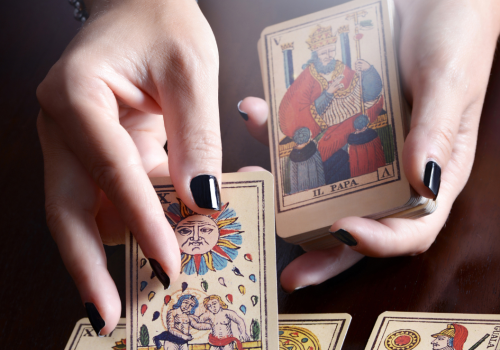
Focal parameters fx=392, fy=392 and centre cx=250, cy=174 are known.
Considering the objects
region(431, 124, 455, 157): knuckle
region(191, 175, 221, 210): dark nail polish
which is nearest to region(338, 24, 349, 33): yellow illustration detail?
region(431, 124, 455, 157): knuckle

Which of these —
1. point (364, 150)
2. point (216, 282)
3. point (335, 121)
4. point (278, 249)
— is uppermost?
point (335, 121)

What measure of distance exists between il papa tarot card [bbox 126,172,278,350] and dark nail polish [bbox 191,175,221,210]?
10 centimetres

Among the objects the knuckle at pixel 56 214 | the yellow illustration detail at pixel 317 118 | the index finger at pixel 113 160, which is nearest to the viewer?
the index finger at pixel 113 160

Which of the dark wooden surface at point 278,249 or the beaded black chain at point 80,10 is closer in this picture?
the dark wooden surface at point 278,249

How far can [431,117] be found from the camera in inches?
38.2

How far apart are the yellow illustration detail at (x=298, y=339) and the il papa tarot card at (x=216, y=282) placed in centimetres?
9

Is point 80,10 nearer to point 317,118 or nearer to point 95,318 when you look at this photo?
point 317,118

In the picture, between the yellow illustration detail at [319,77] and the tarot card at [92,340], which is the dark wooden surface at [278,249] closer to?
the tarot card at [92,340]

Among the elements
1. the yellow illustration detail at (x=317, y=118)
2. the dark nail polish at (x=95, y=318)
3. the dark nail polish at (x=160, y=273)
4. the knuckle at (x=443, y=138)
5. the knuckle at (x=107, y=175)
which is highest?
the yellow illustration detail at (x=317, y=118)

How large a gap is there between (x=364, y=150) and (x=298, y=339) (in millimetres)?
548

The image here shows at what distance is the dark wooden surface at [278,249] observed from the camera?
1027mm

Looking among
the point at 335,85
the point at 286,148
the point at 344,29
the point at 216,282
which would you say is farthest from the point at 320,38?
the point at 216,282

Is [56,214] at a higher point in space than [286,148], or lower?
lower

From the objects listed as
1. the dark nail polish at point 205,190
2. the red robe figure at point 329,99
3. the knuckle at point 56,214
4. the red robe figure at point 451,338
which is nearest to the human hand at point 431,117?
the red robe figure at point 329,99
